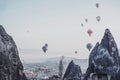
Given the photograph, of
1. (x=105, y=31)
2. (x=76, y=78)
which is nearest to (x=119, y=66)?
(x=105, y=31)

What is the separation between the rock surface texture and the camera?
33156 mm

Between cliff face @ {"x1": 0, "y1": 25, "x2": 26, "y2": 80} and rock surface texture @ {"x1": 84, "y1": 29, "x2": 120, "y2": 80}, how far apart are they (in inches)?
288

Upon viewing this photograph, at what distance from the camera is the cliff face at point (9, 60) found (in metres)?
27.8

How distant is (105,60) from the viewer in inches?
1305

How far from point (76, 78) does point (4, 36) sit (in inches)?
511

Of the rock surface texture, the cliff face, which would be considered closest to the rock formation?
the rock surface texture

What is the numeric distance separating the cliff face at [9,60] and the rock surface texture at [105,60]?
7.32m

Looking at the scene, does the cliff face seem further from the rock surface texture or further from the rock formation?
the rock formation

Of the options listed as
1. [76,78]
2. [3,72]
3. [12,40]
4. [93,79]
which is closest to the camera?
[3,72]

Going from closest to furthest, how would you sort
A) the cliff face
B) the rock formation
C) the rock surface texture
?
the cliff face, the rock surface texture, the rock formation

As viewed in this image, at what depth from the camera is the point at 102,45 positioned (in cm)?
3394

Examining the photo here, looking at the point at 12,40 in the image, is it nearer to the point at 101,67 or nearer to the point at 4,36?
the point at 4,36

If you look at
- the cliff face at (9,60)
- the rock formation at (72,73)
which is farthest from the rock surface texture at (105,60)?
the cliff face at (9,60)

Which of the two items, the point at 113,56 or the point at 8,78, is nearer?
the point at 8,78
